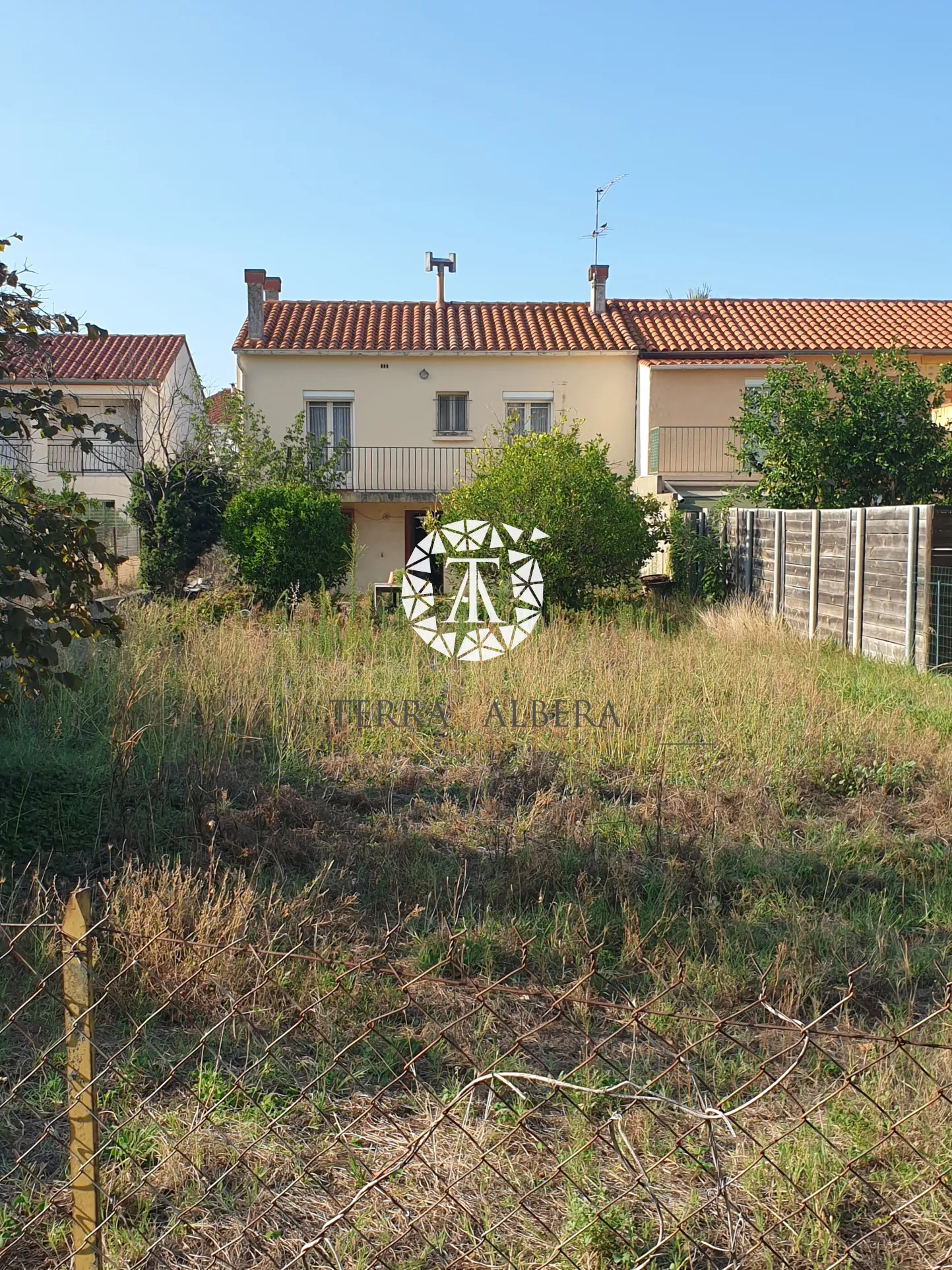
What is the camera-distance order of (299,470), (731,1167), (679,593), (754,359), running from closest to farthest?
(731,1167) → (679,593) → (299,470) → (754,359)

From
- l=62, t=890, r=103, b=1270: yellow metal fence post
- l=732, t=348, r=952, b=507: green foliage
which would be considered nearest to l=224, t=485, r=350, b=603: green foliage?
l=732, t=348, r=952, b=507: green foliage

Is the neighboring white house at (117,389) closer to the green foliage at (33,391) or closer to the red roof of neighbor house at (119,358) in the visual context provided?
the red roof of neighbor house at (119,358)

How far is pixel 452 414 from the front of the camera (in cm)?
2664

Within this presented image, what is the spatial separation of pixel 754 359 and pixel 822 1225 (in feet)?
81.4

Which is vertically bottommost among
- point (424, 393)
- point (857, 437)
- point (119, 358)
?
point (857, 437)

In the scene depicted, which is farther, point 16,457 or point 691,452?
point 691,452

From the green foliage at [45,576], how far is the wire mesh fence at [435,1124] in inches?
43.9

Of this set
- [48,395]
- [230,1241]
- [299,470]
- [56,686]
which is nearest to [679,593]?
[299,470]

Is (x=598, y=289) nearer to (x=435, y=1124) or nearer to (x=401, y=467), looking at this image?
(x=401, y=467)

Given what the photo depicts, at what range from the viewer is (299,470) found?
902 inches

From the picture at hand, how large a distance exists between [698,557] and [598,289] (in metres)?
A: 13.1

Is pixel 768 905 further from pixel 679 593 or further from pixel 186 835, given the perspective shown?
pixel 679 593

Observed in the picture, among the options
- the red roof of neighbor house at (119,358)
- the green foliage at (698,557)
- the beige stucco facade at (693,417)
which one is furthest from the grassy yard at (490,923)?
the red roof of neighbor house at (119,358)

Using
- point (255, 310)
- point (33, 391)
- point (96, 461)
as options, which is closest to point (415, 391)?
point (255, 310)
